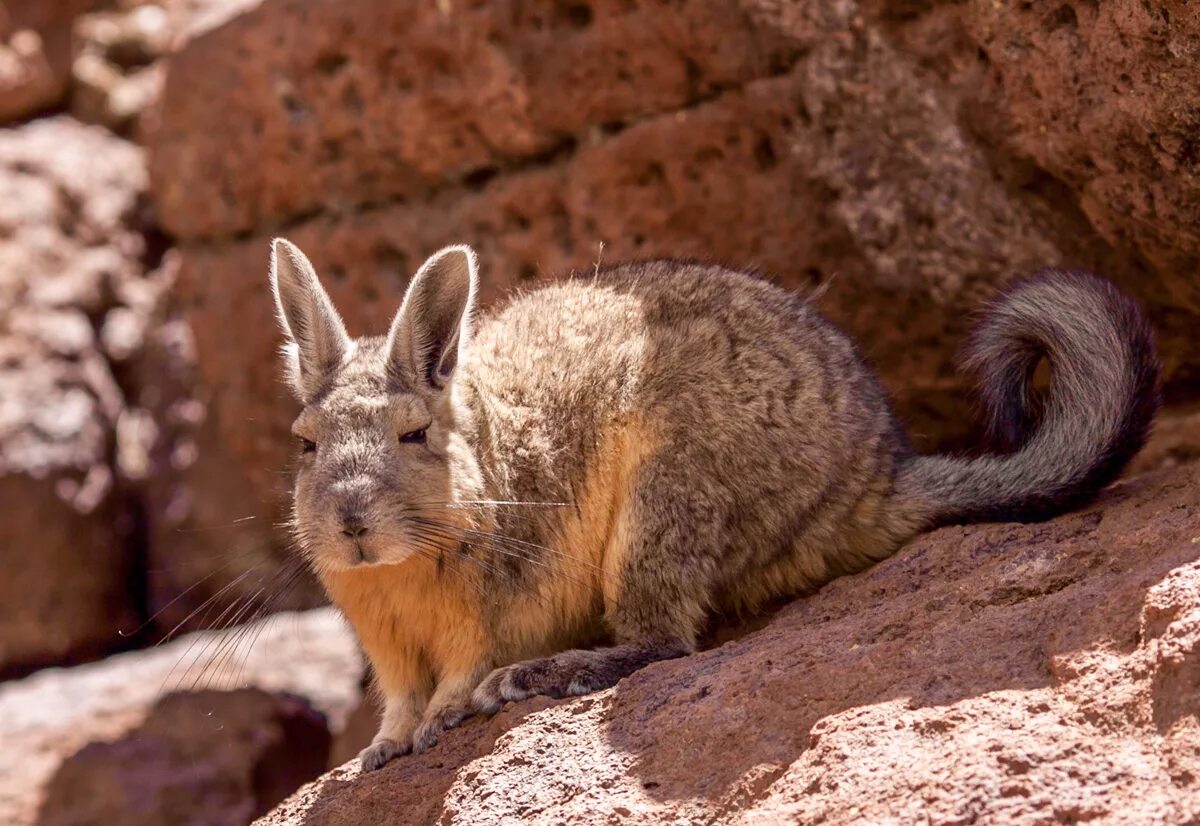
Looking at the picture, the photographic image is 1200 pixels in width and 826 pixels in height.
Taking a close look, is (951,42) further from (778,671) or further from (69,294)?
(69,294)

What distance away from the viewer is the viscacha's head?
4.63m

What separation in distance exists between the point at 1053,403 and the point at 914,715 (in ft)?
6.27

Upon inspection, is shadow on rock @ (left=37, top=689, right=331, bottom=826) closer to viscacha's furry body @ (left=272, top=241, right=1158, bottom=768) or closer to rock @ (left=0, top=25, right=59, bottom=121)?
viscacha's furry body @ (left=272, top=241, right=1158, bottom=768)

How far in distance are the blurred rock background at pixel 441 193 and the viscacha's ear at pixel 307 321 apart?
76cm

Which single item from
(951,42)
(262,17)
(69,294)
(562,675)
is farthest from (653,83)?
(69,294)

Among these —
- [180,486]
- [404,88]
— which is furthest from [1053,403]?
[180,486]

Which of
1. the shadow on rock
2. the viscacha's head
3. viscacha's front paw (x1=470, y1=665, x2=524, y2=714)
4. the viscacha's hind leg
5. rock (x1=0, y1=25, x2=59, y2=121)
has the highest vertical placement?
rock (x1=0, y1=25, x2=59, y2=121)

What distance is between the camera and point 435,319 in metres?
5.07

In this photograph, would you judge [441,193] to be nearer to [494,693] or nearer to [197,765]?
[197,765]

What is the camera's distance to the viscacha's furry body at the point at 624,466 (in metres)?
4.85

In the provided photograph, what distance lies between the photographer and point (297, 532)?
192 inches

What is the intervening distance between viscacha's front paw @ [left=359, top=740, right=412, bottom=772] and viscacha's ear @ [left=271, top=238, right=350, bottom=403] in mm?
1243

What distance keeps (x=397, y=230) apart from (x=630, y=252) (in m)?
1.43

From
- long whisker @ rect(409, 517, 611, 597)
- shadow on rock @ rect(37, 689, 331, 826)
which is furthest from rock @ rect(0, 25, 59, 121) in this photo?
long whisker @ rect(409, 517, 611, 597)
